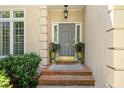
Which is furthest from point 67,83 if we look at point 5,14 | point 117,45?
point 117,45

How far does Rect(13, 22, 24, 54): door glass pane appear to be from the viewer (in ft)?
37.6

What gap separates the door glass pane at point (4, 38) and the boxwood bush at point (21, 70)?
2.57 metres

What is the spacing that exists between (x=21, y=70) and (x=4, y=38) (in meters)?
3.48

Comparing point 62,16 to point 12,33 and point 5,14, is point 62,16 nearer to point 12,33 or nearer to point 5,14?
point 12,33

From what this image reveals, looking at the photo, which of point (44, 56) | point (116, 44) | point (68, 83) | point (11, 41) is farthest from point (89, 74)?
point (116, 44)

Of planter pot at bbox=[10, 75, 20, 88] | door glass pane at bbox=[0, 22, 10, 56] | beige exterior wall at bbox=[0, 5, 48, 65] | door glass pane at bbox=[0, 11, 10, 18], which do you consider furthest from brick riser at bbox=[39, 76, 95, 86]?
door glass pane at bbox=[0, 11, 10, 18]

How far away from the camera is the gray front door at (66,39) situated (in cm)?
1553

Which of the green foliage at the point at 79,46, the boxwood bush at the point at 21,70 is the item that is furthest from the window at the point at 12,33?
the green foliage at the point at 79,46

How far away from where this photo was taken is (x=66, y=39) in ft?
51.3

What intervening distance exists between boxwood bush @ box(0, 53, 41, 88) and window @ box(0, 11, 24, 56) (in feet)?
7.55

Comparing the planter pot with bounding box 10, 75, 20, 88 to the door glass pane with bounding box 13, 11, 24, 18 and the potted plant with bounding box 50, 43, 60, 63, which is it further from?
the potted plant with bounding box 50, 43, 60, 63

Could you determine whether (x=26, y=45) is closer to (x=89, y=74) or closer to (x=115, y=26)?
(x=89, y=74)

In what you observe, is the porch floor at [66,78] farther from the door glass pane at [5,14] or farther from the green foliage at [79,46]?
the green foliage at [79,46]
